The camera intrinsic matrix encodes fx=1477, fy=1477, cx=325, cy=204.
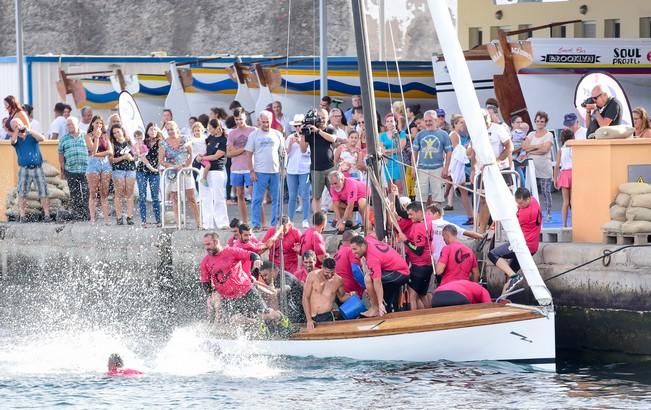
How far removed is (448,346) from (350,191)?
11.9 ft

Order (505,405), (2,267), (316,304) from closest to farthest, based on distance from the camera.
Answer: (505,405) → (316,304) → (2,267)

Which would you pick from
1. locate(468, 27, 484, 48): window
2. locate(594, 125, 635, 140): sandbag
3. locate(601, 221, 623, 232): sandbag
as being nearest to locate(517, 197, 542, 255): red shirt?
locate(601, 221, 623, 232): sandbag

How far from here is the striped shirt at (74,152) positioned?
21.6m

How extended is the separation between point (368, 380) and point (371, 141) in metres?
3.06

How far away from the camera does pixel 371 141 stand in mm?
16688

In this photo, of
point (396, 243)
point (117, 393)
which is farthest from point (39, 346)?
point (396, 243)

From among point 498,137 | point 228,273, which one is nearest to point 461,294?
point 228,273

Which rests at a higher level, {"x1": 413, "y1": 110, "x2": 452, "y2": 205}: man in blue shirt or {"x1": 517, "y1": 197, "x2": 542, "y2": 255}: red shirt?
{"x1": 413, "y1": 110, "x2": 452, "y2": 205}: man in blue shirt

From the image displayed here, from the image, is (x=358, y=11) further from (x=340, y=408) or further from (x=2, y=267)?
(x=2, y=267)

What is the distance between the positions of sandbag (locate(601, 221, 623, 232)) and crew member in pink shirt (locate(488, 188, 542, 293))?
Answer: 0.81 m

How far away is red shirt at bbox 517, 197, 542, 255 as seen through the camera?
53.4 feet

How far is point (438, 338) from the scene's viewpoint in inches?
600

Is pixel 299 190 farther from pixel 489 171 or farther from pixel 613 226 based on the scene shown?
pixel 489 171

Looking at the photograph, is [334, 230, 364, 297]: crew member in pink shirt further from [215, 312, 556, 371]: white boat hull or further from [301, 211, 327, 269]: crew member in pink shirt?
[215, 312, 556, 371]: white boat hull
